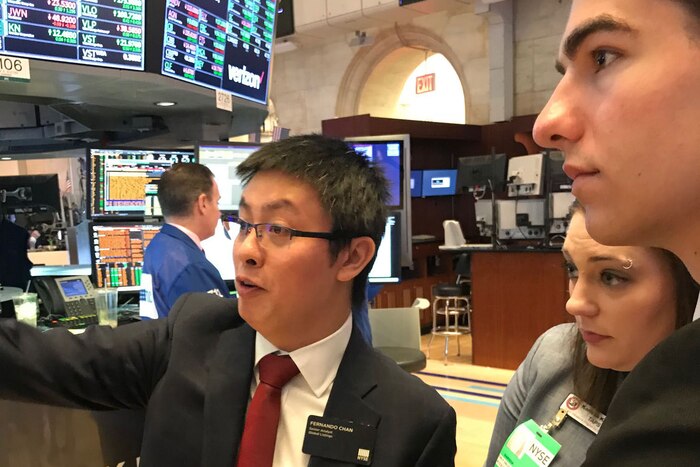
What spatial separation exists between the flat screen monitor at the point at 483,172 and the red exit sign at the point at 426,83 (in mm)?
5755

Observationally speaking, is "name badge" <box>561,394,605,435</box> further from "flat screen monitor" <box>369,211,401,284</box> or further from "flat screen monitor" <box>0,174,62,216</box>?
"flat screen monitor" <box>0,174,62,216</box>

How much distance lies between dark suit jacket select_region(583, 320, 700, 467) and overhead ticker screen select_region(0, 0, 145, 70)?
7.15 feet

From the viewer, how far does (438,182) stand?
30.1 feet

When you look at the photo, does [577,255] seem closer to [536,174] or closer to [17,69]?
[17,69]

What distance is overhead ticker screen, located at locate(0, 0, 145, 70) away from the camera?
81.4 inches

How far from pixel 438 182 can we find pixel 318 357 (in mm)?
8056

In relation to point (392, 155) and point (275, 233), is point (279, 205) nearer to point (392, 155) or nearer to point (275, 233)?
point (275, 233)

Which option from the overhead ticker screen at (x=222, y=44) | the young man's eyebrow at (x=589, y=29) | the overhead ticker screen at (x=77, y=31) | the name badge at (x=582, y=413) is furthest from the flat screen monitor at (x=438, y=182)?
the young man's eyebrow at (x=589, y=29)

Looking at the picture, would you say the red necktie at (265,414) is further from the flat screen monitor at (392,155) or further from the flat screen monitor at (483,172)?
the flat screen monitor at (483,172)

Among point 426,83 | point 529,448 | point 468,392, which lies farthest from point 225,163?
point 426,83

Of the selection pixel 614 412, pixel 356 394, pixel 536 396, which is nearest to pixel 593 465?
pixel 614 412

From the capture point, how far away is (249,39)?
3.14 metres

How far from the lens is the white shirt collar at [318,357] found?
1287 mm

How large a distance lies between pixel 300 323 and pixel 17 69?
1440mm
